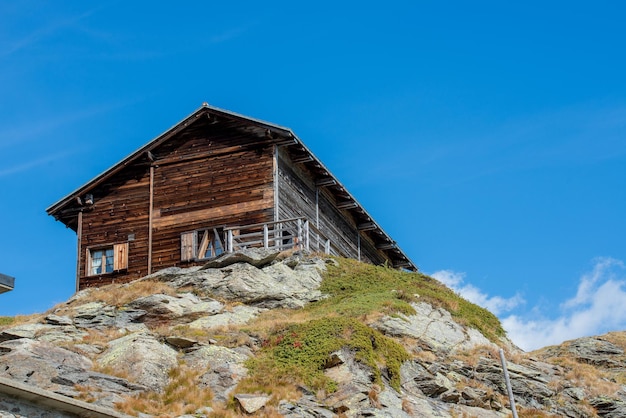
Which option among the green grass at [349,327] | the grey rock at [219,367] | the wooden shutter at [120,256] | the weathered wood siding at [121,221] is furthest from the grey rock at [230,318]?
the wooden shutter at [120,256]

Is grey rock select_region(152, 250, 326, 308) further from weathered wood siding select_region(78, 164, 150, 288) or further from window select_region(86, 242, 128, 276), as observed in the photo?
window select_region(86, 242, 128, 276)

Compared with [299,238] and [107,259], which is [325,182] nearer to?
[299,238]

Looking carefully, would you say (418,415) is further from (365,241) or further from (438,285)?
(365,241)

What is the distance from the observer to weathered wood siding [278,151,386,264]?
140 ft

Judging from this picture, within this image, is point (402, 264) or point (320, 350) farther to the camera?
point (402, 264)

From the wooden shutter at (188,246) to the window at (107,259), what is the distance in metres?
2.78

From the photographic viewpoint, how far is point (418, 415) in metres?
26.8

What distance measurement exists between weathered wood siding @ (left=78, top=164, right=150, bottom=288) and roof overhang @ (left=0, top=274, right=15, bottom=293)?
17.1 meters

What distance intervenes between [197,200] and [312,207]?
5548 millimetres

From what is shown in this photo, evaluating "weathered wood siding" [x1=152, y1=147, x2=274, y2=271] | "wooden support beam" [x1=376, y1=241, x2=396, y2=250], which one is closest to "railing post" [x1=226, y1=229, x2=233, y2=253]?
"weathered wood siding" [x1=152, y1=147, x2=274, y2=271]

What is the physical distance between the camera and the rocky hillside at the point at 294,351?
83.7 feet

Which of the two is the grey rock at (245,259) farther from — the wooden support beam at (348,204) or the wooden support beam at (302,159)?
the wooden support beam at (348,204)

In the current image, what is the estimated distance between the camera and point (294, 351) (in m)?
28.4

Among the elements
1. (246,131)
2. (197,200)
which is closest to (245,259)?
(197,200)
